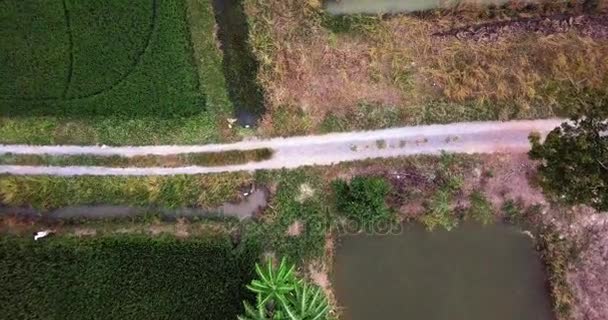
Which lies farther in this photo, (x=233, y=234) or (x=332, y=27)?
(x=332, y=27)

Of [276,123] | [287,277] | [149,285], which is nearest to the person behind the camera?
[287,277]

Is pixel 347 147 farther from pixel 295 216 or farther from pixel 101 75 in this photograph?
pixel 101 75

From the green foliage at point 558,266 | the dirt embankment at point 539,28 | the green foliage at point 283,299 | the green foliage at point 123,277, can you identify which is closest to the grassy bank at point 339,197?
the green foliage at point 558,266

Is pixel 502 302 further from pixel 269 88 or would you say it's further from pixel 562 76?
pixel 269 88

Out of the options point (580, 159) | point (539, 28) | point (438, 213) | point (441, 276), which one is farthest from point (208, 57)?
point (580, 159)

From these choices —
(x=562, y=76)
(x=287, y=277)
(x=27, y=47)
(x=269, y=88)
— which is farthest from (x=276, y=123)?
(x=562, y=76)

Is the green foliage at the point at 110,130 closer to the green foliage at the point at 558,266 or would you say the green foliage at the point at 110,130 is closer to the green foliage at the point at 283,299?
the green foliage at the point at 283,299
